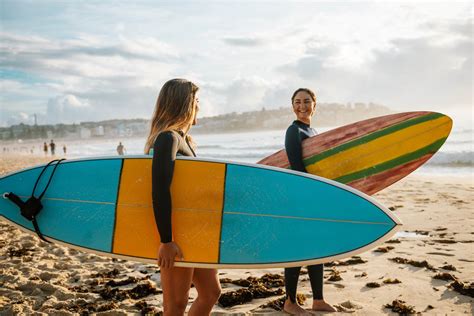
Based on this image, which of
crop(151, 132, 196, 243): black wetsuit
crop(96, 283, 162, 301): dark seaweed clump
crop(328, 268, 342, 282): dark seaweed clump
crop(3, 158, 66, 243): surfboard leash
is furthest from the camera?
crop(328, 268, 342, 282): dark seaweed clump

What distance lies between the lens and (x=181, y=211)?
6.82 ft

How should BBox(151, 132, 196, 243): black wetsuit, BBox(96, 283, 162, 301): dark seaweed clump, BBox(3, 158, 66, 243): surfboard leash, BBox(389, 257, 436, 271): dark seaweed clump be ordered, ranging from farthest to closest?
1. BBox(389, 257, 436, 271): dark seaweed clump
2. BBox(96, 283, 162, 301): dark seaweed clump
3. BBox(3, 158, 66, 243): surfboard leash
4. BBox(151, 132, 196, 243): black wetsuit

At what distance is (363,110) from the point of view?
4267 inches

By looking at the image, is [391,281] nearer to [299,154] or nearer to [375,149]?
[375,149]

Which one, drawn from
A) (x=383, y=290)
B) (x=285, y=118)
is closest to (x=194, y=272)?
(x=383, y=290)

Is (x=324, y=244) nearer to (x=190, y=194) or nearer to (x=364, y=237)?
(x=364, y=237)

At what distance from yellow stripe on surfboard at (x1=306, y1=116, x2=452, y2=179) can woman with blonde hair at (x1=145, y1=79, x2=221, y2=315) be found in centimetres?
128

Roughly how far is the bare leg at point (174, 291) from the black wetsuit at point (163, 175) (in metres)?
0.16

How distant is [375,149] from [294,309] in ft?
4.54

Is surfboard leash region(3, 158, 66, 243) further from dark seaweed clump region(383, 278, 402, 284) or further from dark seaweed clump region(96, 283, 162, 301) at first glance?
dark seaweed clump region(383, 278, 402, 284)

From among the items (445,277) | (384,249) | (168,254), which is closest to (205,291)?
(168,254)

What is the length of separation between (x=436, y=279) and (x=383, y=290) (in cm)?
54

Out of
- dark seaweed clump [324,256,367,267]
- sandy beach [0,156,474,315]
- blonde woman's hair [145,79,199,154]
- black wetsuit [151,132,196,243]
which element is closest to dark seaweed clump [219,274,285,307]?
sandy beach [0,156,474,315]

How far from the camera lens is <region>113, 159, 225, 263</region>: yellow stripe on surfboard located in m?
2.07
